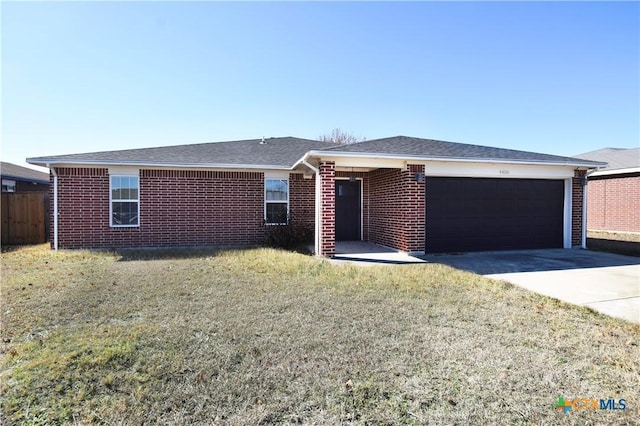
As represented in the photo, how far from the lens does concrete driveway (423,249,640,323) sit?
5465mm

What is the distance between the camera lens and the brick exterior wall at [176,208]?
10.8 m

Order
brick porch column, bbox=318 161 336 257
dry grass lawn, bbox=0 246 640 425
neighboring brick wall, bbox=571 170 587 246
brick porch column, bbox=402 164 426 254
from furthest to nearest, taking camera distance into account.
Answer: neighboring brick wall, bbox=571 170 587 246 → brick porch column, bbox=402 164 426 254 → brick porch column, bbox=318 161 336 257 → dry grass lawn, bbox=0 246 640 425

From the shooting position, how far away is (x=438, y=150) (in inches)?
407

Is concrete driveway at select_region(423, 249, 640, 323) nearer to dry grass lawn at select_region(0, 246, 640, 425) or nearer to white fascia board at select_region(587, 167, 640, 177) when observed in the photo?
dry grass lawn at select_region(0, 246, 640, 425)

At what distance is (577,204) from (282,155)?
9.91 m

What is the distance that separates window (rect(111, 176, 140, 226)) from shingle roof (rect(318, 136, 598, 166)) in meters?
6.41

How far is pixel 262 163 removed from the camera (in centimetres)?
1167

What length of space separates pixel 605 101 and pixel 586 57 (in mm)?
4085

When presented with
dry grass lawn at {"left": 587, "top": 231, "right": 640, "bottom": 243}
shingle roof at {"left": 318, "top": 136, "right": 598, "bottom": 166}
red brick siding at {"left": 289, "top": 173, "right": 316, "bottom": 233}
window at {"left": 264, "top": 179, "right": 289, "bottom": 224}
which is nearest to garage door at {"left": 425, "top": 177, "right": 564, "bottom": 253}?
shingle roof at {"left": 318, "top": 136, "right": 598, "bottom": 166}

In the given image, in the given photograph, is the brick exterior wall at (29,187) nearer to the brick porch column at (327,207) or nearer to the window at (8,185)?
the window at (8,185)

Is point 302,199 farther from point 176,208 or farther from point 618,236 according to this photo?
point 618,236

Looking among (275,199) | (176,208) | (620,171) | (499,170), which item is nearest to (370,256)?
(275,199)

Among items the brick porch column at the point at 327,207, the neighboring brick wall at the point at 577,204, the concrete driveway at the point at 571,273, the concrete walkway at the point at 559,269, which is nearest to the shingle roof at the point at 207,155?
the brick porch column at the point at 327,207

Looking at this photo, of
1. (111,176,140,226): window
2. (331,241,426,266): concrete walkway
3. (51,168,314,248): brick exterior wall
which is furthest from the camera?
(111,176,140,226): window
